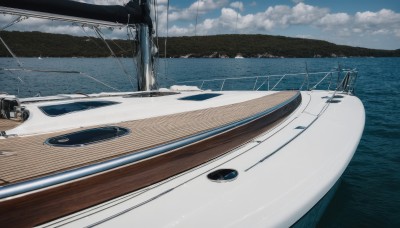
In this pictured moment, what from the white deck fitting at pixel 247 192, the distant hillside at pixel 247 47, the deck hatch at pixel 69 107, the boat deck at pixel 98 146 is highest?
the distant hillside at pixel 247 47

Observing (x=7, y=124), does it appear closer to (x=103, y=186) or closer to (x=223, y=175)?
(x=103, y=186)

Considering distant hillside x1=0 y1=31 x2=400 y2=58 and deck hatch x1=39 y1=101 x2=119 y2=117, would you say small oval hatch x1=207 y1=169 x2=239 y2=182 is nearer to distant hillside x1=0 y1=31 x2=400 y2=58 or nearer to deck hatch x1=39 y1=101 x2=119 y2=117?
deck hatch x1=39 y1=101 x2=119 y2=117

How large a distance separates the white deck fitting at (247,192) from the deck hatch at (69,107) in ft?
5.93

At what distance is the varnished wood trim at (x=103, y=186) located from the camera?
1642 millimetres

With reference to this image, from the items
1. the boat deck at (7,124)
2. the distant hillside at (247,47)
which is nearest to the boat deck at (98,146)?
the boat deck at (7,124)

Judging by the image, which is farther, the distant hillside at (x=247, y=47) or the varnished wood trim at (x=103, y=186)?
the distant hillside at (x=247, y=47)

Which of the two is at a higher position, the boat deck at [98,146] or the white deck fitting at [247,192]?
the boat deck at [98,146]

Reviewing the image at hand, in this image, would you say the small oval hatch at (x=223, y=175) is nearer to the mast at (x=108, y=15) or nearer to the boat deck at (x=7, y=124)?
the boat deck at (x=7, y=124)

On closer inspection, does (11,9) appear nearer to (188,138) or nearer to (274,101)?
(188,138)

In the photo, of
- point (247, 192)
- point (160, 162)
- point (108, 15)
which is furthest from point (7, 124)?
point (247, 192)

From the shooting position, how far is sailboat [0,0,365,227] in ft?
6.12

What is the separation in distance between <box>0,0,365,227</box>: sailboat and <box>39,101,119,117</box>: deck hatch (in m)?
0.01

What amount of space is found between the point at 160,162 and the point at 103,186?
51cm

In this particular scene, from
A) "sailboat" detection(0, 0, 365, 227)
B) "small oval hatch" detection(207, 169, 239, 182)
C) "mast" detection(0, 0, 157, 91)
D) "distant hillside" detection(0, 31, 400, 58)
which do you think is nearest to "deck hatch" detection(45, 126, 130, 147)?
"sailboat" detection(0, 0, 365, 227)
